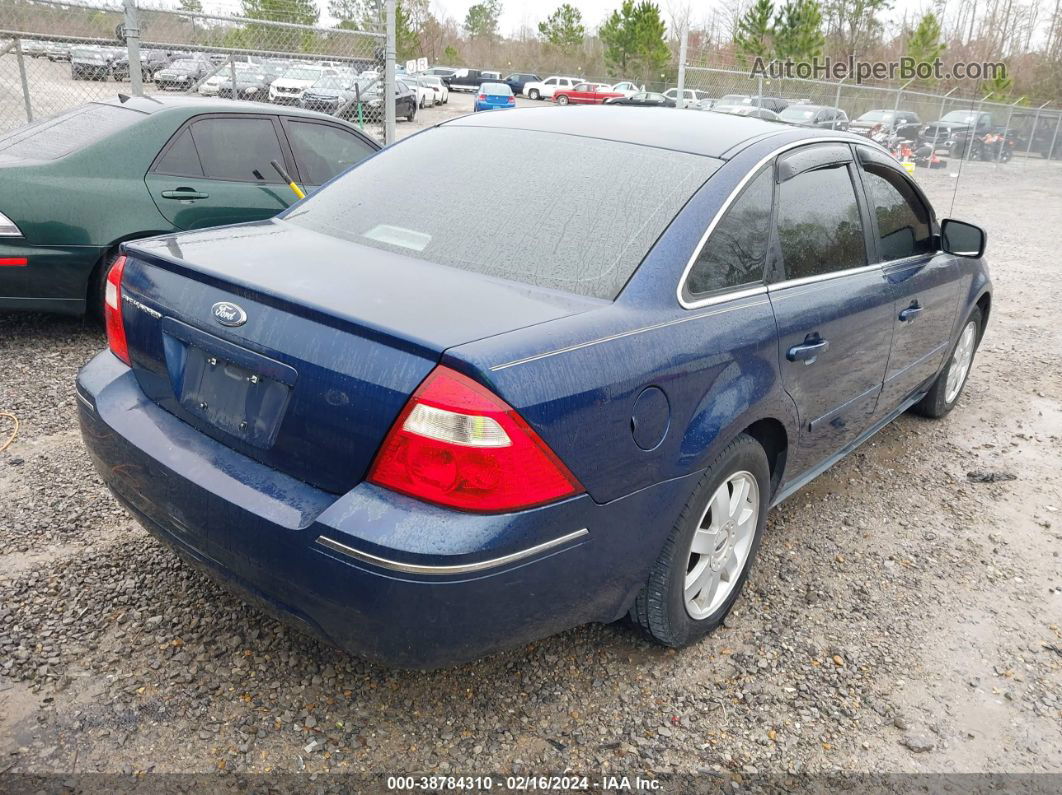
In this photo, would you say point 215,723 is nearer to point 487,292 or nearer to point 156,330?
point 156,330

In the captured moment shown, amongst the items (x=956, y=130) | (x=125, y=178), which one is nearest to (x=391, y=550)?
(x=125, y=178)

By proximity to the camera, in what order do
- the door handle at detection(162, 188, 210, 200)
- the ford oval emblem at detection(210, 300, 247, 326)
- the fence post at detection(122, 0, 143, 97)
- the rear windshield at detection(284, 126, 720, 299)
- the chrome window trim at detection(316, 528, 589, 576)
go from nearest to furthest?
the chrome window trim at detection(316, 528, 589, 576)
the ford oval emblem at detection(210, 300, 247, 326)
the rear windshield at detection(284, 126, 720, 299)
the door handle at detection(162, 188, 210, 200)
the fence post at detection(122, 0, 143, 97)

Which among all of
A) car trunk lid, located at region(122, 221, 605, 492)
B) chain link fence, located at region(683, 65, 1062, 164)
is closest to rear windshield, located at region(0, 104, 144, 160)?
car trunk lid, located at region(122, 221, 605, 492)

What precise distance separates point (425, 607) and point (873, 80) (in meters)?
48.0

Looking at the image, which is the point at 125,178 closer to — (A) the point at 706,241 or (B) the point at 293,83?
(A) the point at 706,241

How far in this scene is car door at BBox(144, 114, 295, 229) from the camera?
5148 mm

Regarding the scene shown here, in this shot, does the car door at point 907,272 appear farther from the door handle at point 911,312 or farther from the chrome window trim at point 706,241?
the chrome window trim at point 706,241

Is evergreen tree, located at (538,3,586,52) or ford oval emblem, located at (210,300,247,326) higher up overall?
evergreen tree, located at (538,3,586,52)

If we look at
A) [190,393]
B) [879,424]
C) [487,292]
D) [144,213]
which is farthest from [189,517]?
[144,213]

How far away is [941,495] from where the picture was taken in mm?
4062

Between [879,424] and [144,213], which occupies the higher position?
[144,213]

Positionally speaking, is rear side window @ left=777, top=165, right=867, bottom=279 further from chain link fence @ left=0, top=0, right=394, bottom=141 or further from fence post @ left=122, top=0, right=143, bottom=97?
fence post @ left=122, top=0, right=143, bottom=97

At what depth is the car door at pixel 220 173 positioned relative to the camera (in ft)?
16.9

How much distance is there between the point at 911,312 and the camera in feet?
11.9
